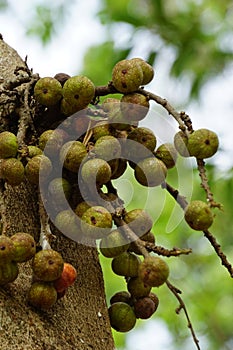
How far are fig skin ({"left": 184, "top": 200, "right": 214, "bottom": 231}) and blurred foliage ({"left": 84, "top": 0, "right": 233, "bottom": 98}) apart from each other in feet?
5.65

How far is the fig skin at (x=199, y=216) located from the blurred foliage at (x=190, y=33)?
172 cm

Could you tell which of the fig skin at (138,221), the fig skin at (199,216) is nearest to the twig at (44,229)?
the fig skin at (138,221)

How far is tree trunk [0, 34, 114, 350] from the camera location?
98cm

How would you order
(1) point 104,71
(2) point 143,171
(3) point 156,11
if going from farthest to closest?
(1) point 104,71 → (3) point 156,11 → (2) point 143,171

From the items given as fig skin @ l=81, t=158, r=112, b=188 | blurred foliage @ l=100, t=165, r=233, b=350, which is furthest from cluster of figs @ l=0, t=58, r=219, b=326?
blurred foliage @ l=100, t=165, r=233, b=350

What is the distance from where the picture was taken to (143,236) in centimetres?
112

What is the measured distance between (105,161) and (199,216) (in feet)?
0.65

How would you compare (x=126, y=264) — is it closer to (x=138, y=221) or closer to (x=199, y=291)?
(x=138, y=221)

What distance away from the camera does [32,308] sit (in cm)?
101

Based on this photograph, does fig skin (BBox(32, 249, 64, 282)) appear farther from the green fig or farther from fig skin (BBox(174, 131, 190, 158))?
fig skin (BBox(174, 131, 190, 158))

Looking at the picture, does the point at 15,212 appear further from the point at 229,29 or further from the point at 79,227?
the point at 229,29

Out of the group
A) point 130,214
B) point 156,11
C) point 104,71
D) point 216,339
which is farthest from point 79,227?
point 216,339

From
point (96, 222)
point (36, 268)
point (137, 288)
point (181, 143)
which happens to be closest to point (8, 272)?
point (36, 268)

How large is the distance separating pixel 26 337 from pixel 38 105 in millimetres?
458
